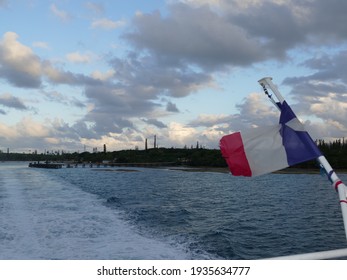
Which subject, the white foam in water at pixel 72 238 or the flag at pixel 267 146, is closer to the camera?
the flag at pixel 267 146

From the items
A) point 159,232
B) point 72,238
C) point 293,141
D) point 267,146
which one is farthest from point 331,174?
point 159,232

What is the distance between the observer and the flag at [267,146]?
7230mm

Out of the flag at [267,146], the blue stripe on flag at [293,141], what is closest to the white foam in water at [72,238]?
the flag at [267,146]

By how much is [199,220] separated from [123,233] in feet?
35.4

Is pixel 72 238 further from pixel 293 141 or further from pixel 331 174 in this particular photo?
pixel 331 174

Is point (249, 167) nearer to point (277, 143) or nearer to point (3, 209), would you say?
point (277, 143)

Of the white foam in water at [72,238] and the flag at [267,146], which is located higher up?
the flag at [267,146]

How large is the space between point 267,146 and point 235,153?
25.3 inches

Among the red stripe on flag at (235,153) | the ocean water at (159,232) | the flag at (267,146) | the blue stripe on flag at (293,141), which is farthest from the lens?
the ocean water at (159,232)

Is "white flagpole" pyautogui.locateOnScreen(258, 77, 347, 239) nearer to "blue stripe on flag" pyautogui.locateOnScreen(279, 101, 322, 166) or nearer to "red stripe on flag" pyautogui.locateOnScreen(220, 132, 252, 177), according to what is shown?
"blue stripe on flag" pyautogui.locateOnScreen(279, 101, 322, 166)

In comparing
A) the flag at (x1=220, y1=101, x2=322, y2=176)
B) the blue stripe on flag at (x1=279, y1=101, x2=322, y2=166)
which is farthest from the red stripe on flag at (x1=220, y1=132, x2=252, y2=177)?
the blue stripe on flag at (x1=279, y1=101, x2=322, y2=166)

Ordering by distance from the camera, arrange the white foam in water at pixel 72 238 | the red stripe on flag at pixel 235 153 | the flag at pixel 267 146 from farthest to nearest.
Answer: the white foam in water at pixel 72 238
the red stripe on flag at pixel 235 153
the flag at pixel 267 146

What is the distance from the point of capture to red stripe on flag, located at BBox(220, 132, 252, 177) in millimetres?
7391

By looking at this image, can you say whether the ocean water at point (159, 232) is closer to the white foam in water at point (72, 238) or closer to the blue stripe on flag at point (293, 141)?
the white foam in water at point (72, 238)
